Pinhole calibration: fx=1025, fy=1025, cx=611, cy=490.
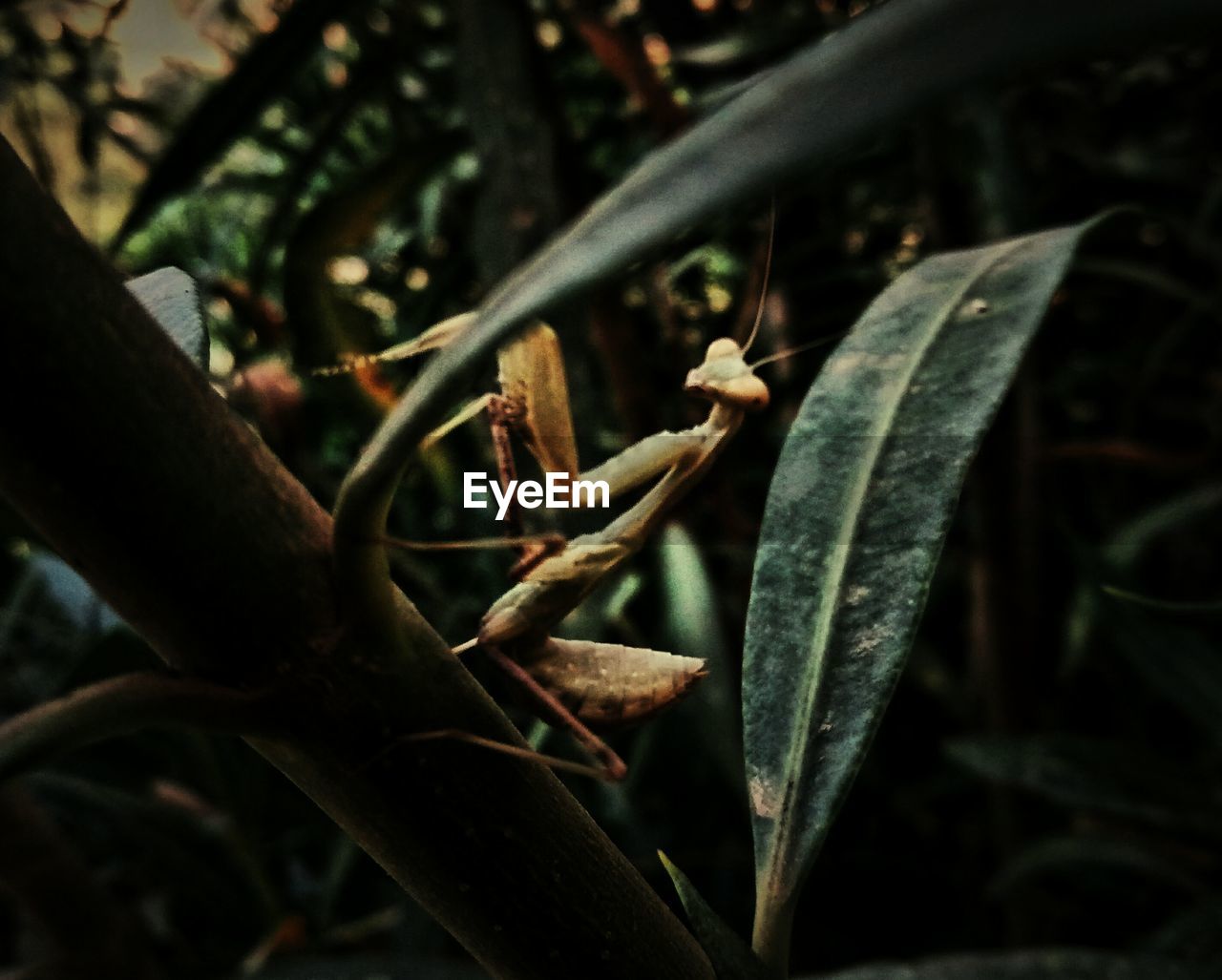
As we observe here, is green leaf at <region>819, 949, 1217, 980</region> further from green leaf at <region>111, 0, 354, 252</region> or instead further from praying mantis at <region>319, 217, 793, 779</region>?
green leaf at <region>111, 0, 354, 252</region>

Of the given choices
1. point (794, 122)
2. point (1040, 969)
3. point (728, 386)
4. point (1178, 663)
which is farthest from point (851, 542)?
point (1178, 663)

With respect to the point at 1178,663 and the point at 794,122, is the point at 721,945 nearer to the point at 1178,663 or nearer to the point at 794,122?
the point at 794,122

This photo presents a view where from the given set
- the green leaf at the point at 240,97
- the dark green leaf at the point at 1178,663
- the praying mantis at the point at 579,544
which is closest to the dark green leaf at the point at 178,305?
the praying mantis at the point at 579,544

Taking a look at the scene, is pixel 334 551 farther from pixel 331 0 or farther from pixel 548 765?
pixel 331 0

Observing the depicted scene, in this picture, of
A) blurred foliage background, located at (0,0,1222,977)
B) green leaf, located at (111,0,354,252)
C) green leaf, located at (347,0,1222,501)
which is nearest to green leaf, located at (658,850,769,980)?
green leaf, located at (347,0,1222,501)

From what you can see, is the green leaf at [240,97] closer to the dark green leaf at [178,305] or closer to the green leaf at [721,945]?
the dark green leaf at [178,305]

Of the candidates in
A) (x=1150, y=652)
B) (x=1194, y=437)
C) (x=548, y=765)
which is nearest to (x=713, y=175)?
(x=548, y=765)
